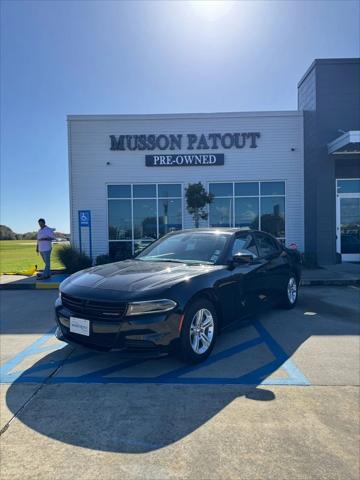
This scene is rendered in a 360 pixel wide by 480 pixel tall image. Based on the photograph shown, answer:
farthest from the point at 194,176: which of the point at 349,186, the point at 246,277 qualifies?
the point at 246,277

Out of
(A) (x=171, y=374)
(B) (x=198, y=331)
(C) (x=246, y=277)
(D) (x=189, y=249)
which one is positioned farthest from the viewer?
(D) (x=189, y=249)

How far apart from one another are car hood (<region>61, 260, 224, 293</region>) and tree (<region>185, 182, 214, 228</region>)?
8089 mm

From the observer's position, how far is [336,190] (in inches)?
533

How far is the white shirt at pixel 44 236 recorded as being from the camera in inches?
425

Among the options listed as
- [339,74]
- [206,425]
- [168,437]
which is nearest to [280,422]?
[206,425]

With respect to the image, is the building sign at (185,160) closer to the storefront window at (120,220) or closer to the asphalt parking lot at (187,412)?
the storefront window at (120,220)

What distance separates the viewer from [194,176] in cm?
1412

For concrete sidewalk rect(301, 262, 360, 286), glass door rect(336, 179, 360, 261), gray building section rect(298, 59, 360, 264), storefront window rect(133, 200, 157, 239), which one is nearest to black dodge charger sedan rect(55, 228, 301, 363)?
concrete sidewalk rect(301, 262, 360, 286)

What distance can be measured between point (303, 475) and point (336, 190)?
12.7m

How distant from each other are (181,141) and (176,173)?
123 centimetres

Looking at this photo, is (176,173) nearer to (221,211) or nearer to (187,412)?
(221,211)

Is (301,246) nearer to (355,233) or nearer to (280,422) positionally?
(355,233)

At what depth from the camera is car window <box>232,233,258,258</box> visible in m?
5.29

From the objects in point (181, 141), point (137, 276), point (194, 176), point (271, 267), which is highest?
point (181, 141)
